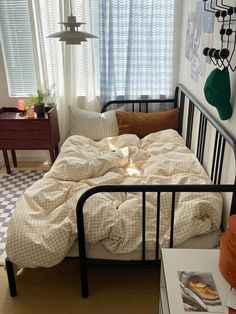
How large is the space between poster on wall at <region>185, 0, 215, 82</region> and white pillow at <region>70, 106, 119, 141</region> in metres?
0.93

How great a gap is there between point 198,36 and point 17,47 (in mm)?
1977

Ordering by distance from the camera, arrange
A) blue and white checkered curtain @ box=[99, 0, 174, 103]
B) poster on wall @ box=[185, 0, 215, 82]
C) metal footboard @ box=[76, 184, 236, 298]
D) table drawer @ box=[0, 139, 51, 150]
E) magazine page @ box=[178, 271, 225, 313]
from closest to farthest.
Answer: magazine page @ box=[178, 271, 225, 313] < metal footboard @ box=[76, 184, 236, 298] < poster on wall @ box=[185, 0, 215, 82] < blue and white checkered curtain @ box=[99, 0, 174, 103] < table drawer @ box=[0, 139, 51, 150]

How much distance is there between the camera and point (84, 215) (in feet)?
5.00

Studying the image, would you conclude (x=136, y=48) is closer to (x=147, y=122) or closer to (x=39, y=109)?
(x=147, y=122)

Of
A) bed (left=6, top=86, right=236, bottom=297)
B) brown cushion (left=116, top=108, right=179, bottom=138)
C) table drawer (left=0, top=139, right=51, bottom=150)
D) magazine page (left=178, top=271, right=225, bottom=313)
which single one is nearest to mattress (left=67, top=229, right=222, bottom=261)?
bed (left=6, top=86, right=236, bottom=297)

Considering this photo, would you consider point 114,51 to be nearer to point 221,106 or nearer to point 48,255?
point 221,106

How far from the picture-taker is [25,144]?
305 cm

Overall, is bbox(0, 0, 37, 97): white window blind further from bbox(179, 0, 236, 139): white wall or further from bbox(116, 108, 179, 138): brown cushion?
bbox(179, 0, 236, 139): white wall

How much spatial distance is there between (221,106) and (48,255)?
121cm

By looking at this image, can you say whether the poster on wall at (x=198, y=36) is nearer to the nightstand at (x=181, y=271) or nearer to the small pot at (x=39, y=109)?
the nightstand at (x=181, y=271)

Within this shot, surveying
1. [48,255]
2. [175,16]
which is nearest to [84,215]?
[48,255]

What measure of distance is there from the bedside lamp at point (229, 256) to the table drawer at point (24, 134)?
2.28m

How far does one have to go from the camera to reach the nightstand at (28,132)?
2945 mm

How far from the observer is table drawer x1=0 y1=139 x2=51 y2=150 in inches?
119
